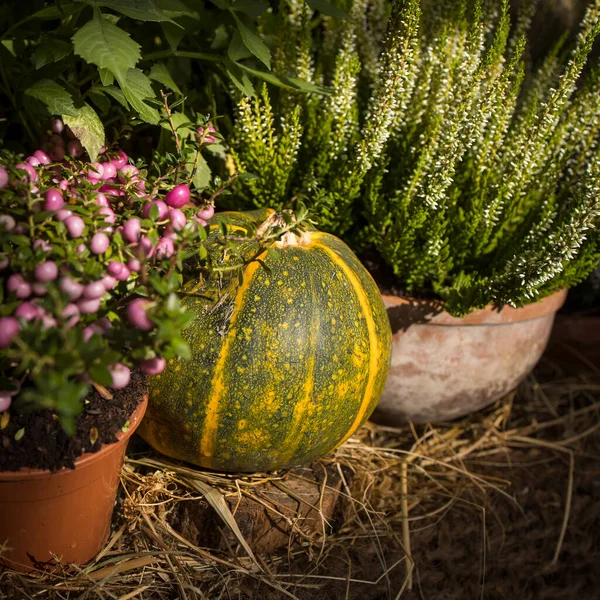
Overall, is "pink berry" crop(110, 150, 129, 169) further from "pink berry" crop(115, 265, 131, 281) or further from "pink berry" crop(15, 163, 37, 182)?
"pink berry" crop(115, 265, 131, 281)

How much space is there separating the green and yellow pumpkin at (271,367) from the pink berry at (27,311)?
393mm

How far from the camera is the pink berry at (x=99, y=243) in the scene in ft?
3.02

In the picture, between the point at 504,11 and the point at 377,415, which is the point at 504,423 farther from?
the point at 504,11

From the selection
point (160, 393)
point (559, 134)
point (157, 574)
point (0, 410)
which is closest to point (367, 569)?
point (157, 574)

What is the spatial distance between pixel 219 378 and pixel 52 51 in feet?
2.12

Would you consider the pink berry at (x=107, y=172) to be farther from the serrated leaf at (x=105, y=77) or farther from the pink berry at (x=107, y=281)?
the pink berry at (x=107, y=281)

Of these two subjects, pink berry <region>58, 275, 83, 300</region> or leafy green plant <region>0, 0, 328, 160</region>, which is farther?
leafy green plant <region>0, 0, 328, 160</region>

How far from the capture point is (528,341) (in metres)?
1.75

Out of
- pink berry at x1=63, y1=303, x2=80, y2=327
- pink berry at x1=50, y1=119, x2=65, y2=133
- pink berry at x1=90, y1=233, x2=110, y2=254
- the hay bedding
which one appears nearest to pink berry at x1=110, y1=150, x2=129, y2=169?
pink berry at x1=50, y1=119, x2=65, y2=133

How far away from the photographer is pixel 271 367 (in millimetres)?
1201

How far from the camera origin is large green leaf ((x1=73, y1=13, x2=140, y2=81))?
102 centimetres

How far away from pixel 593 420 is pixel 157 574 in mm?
1508

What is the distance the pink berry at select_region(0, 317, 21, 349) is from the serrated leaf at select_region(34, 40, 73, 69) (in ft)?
1.78

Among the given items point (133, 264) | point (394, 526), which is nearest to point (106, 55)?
point (133, 264)
